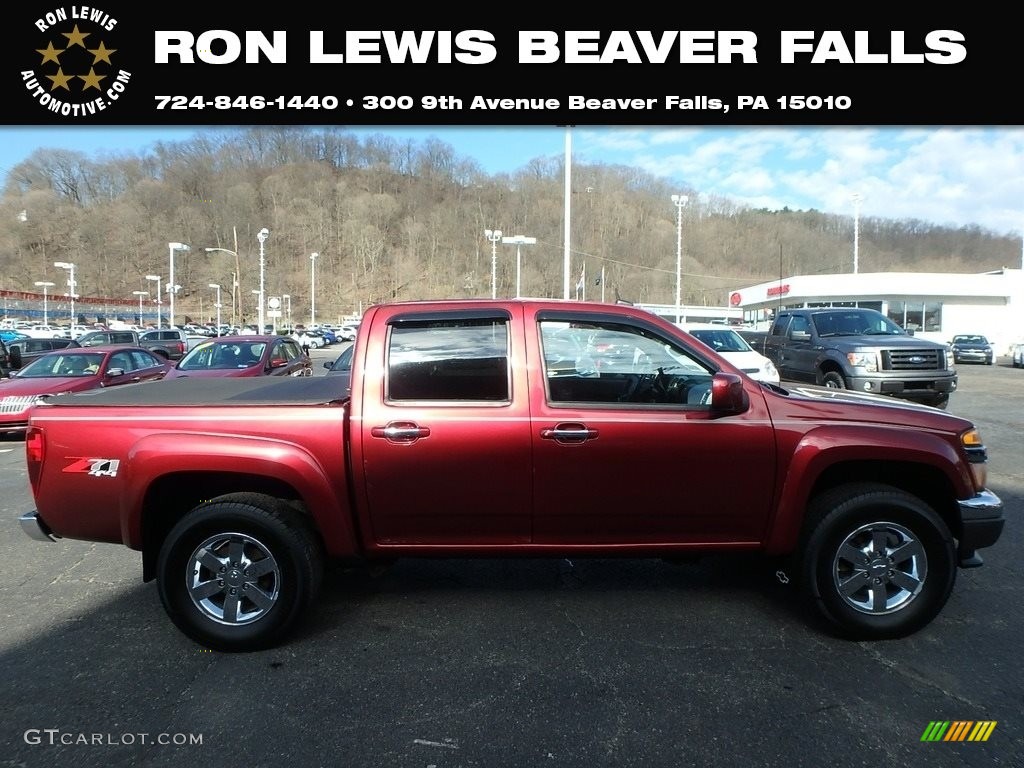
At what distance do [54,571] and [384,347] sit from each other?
128 inches

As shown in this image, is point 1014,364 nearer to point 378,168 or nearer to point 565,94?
point 565,94

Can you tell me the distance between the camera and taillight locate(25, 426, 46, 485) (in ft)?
11.8

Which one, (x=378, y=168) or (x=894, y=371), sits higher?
(x=378, y=168)

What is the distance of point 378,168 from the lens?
13800 centimetres

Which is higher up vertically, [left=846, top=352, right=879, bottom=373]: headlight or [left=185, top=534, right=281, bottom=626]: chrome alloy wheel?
[left=846, top=352, right=879, bottom=373]: headlight

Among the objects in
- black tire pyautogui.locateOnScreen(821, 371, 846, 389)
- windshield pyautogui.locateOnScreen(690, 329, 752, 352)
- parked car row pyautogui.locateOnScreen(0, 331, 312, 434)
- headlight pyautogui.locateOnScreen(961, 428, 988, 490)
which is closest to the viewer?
headlight pyautogui.locateOnScreen(961, 428, 988, 490)

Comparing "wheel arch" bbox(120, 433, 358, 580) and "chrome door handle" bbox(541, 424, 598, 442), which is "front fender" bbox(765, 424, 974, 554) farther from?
"wheel arch" bbox(120, 433, 358, 580)

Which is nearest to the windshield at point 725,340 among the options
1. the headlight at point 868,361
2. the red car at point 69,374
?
the headlight at point 868,361

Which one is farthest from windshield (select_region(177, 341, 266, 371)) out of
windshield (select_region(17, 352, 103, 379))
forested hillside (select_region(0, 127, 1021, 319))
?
forested hillside (select_region(0, 127, 1021, 319))

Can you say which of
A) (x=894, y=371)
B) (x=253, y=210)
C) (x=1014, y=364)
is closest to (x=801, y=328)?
(x=894, y=371)

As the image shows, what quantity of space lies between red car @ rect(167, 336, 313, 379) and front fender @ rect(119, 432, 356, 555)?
8551 mm

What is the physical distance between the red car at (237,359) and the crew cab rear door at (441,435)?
29.1ft

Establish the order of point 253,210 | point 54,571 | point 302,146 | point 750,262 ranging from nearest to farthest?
point 54,571, point 750,262, point 253,210, point 302,146

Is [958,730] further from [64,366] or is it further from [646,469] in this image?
[64,366]
